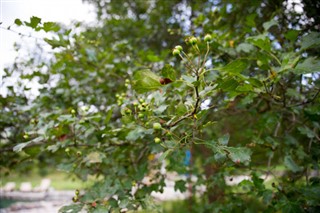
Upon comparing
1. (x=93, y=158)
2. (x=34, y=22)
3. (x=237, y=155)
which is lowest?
(x=237, y=155)

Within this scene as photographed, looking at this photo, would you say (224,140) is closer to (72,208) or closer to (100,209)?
(100,209)

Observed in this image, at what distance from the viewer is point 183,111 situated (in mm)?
1269

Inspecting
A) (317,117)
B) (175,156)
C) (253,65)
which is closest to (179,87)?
(175,156)

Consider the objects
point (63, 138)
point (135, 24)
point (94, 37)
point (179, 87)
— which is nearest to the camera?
point (179, 87)

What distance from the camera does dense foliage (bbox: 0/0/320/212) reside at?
52.6 inches

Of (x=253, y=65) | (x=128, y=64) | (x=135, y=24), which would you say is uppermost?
(x=135, y=24)

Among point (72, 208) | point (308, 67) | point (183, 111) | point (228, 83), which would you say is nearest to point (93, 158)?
point (72, 208)

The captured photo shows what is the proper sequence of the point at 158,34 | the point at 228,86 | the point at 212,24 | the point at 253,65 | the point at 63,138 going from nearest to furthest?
1. the point at 228,86
2. the point at 63,138
3. the point at 253,65
4. the point at 212,24
5. the point at 158,34

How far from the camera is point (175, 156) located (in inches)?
80.8

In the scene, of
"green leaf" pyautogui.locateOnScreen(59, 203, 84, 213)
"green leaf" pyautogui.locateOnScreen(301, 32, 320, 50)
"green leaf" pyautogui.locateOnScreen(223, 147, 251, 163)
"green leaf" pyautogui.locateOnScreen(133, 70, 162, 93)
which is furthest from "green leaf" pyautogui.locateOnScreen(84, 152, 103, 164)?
"green leaf" pyautogui.locateOnScreen(301, 32, 320, 50)

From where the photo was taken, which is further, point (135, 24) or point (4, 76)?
point (135, 24)

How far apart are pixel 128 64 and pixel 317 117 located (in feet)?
5.91

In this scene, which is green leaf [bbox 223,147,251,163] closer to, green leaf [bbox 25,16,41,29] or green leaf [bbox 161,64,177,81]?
green leaf [bbox 161,64,177,81]

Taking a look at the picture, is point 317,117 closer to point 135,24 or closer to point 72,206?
point 72,206
